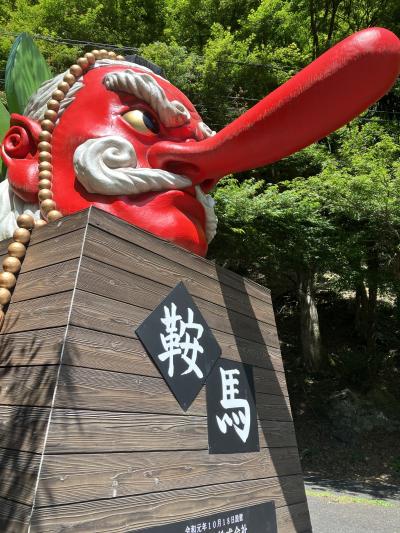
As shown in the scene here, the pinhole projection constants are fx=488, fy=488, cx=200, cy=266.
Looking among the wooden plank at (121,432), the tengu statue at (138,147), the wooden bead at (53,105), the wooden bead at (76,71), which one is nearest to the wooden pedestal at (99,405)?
the wooden plank at (121,432)

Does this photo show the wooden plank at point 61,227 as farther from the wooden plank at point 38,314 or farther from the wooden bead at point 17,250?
the wooden plank at point 38,314

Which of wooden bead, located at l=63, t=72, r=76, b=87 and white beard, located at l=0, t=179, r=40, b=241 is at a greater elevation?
wooden bead, located at l=63, t=72, r=76, b=87

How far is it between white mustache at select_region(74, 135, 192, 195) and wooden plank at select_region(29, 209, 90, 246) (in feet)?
0.88

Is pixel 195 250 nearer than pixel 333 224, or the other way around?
pixel 195 250

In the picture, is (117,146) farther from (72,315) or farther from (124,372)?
(124,372)

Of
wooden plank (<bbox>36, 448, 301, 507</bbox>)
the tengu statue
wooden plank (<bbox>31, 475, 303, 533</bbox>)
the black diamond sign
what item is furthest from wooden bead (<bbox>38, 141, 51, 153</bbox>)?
wooden plank (<bbox>31, 475, 303, 533</bbox>)

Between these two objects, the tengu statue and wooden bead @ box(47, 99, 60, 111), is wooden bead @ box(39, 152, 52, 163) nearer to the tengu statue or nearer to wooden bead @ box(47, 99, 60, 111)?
the tengu statue

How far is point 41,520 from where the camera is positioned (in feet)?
4.69

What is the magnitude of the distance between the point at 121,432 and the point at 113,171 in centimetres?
113

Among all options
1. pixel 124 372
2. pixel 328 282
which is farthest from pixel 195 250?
pixel 328 282

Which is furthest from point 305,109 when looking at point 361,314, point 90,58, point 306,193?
point 361,314

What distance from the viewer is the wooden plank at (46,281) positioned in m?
1.84

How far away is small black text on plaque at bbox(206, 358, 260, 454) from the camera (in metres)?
2.19

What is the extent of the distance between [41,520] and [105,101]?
1.84 meters
